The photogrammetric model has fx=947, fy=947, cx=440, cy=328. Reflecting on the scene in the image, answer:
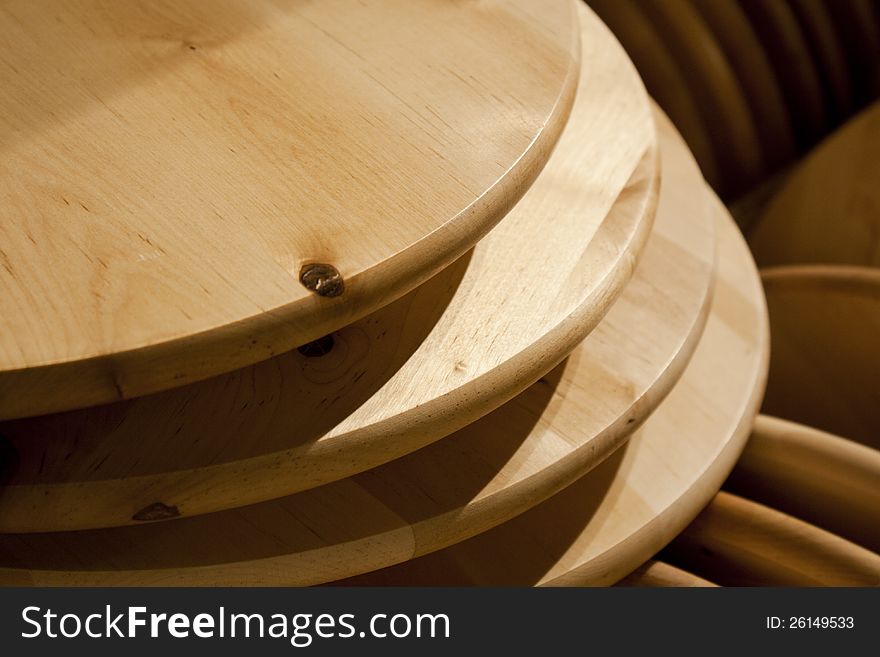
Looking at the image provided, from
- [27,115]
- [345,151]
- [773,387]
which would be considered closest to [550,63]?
[345,151]

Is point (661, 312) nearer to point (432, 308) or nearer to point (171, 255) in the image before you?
point (432, 308)

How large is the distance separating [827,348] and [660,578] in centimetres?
32

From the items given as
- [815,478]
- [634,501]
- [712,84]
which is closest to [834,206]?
[712,84]

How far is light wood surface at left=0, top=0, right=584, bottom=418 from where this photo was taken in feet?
1.18

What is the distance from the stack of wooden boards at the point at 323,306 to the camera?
0.37 meters

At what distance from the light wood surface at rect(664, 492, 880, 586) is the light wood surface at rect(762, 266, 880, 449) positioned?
23 cm

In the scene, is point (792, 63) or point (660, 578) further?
point (792, 63)

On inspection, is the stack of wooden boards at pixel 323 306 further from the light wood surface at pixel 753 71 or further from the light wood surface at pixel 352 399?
the light wood surface at pixel 753 71

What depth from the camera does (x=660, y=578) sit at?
560 millimetres

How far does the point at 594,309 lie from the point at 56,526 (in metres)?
0.26

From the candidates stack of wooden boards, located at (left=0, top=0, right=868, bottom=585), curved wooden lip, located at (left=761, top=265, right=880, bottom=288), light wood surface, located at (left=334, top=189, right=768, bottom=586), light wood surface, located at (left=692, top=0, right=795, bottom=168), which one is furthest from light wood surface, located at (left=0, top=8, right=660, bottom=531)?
light wood surface, located at (left=692, top=0, right=795, bottom=168)

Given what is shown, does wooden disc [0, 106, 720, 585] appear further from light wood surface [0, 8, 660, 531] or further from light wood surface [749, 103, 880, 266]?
light wood surface [749, 103, 880, 266]

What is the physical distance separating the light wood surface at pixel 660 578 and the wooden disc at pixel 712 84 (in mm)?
631

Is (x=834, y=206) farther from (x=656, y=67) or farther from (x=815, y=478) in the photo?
(x=815, y=478)
